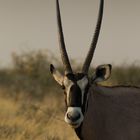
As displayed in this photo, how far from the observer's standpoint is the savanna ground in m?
13.3

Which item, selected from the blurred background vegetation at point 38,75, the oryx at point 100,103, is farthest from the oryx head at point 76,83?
the blurred background vegetation at point 38,75

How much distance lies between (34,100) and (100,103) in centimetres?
1352

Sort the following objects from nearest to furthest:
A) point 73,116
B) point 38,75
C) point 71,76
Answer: point 73,116, point 71,76, point 38,75

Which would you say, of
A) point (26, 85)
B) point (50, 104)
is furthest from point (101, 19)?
point (26, 85)

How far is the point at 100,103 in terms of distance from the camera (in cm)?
951

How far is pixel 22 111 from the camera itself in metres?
17.1

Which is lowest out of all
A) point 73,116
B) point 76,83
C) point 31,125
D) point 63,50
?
point 31,125

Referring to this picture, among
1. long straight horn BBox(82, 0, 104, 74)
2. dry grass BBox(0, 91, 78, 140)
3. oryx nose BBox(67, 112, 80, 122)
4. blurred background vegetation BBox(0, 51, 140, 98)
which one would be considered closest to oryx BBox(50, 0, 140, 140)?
long straight horn BBox(82, 0, 104, 74)

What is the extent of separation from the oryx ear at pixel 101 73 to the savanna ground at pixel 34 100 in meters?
3.14

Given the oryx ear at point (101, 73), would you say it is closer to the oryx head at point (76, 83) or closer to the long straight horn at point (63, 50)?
the oryx head at point (76, 83)

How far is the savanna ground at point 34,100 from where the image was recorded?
1330 centimetres

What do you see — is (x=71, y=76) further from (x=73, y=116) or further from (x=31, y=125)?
(x=31, y=125)

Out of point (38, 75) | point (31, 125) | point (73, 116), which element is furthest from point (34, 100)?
point (73, 116)

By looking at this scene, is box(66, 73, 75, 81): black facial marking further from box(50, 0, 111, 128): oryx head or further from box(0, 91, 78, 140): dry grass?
box(0, 91, 78, 140): dry grass
